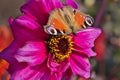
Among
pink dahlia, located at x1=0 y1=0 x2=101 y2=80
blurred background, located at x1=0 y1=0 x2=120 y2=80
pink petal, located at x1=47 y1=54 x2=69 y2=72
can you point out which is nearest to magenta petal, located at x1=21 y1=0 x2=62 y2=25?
pink dahlia, located at x1=0 y1=0 x2=101 y2=80

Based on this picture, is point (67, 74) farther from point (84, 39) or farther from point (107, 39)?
point (107, 39)

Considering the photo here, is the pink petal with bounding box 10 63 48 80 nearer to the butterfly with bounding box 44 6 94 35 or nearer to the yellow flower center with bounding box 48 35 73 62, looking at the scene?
the yellow flower center with bounding box 48 35 73 62

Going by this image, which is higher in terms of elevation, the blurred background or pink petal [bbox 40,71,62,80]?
pink petal [bbox 40,71,62,80]

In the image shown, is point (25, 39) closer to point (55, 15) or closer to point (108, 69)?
point (55, 15)

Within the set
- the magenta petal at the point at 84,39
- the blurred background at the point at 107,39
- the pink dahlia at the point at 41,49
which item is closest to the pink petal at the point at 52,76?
the pink dahlia at the point at 41,49

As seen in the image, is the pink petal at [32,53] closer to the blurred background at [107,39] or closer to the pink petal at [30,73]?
the pink petal at [30,73]
